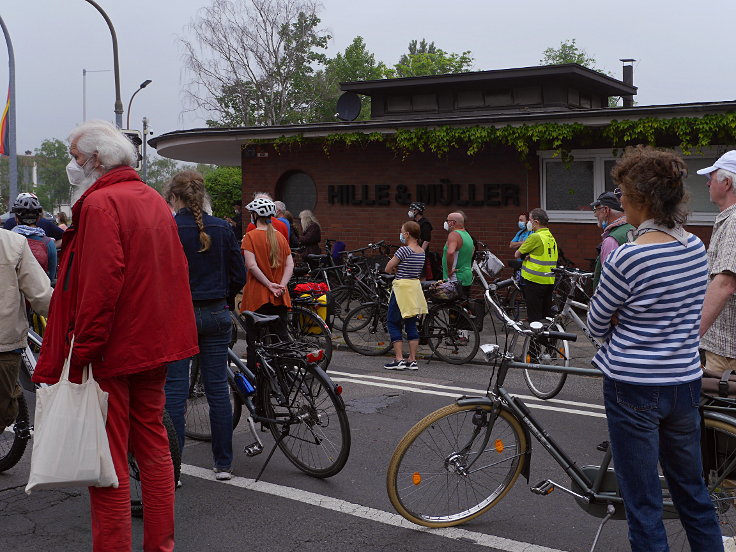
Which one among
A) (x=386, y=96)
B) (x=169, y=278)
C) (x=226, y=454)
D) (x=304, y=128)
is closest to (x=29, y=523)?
(x=226, y=454)

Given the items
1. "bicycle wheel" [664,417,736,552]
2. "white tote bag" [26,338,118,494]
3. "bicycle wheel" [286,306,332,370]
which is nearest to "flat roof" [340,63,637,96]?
"bicycle wheel" [286,306,332,370]

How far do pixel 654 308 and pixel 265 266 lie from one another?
4935 millimetres

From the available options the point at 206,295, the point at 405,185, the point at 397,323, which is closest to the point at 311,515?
the point at 206,295

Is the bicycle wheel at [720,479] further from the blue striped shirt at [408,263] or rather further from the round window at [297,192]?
the round window at [297,192]

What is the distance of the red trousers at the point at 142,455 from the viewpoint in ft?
11.9

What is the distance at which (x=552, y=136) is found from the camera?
14156 mm

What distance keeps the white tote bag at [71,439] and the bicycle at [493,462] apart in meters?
1.57

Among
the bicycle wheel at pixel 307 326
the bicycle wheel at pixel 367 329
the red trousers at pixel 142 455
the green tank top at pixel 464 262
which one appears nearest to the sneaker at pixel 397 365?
the bicycle wheel at pixel 307 326

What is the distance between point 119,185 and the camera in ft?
12.3

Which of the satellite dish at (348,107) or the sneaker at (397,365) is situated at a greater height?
the satellite dish at (348,107)

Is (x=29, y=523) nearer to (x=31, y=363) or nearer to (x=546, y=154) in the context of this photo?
(x=31, y=363)

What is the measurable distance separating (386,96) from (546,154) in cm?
939

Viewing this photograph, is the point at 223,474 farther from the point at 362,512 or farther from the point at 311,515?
the point at 362,512

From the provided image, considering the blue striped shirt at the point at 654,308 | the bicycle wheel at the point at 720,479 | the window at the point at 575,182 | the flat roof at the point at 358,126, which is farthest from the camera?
the window at the point at 575,182
